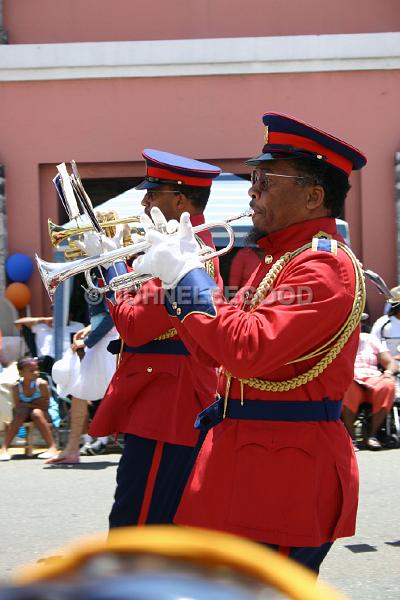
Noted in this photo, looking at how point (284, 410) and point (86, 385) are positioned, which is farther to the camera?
point (86, 385)

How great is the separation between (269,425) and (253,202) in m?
0.62

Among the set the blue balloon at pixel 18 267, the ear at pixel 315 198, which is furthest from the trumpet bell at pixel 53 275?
the blue balloon at pixel 18 267

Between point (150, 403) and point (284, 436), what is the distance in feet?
3.89

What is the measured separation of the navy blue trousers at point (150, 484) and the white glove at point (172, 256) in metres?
1.11

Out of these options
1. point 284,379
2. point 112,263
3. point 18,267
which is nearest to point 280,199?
point 284,379

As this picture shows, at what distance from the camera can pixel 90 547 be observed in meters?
1.32

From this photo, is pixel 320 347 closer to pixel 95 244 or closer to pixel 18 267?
pixel 95 244

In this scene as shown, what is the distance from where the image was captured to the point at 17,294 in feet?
37.3

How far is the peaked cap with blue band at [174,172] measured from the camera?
13.2 feet

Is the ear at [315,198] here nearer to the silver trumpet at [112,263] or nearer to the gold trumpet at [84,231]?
the silver trumpet at [112,263]

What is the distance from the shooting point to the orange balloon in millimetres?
11375

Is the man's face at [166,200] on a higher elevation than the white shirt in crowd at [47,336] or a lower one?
higher

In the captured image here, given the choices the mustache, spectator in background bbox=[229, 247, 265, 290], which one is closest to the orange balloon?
spectator in background bbox=[229, 247, 265, 290]

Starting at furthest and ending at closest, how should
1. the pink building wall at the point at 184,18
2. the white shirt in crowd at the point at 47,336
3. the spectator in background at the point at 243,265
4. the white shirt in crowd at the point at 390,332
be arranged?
the pink building wall at the point at 184,18 → the white shirt in crowd at the point at 47,336 → the white shirt in crowd at the point at 390,332 → the spectator in background at the point at 243,265
